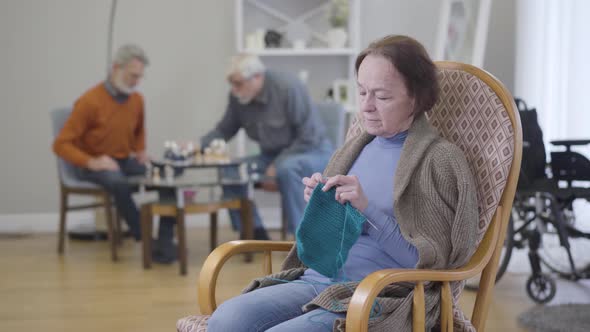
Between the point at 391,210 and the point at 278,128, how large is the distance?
126 inches

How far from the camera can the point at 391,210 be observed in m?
1.87

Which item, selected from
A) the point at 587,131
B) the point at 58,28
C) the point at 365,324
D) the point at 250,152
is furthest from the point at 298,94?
the point at 365,324

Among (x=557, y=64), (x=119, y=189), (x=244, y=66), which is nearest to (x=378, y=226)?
(x=557, y=64)

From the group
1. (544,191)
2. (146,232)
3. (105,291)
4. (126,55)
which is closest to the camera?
(544,191)

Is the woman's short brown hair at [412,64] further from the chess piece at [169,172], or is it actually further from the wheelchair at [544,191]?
the chess piece at [169,172]

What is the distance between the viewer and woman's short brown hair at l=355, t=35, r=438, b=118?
1868 mm

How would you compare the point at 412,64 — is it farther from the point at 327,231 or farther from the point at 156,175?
the point at 156,175

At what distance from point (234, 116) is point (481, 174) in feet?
11.2

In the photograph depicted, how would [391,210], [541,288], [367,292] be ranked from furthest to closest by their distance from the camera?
[541,288]
[391,210]
[367,292]

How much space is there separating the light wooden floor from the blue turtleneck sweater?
53.6 inches

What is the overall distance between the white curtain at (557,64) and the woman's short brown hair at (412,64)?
7.87ft

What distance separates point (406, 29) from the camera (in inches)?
234

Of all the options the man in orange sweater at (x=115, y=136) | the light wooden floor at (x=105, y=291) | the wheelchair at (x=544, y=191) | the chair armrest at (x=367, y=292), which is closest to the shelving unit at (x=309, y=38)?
the man in orange sweater at (x=115, y=136)

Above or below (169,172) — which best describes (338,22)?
above
